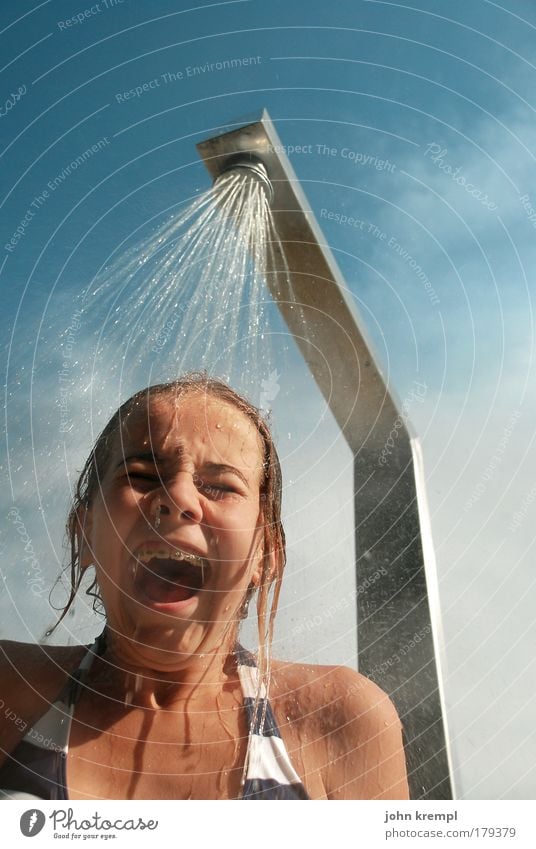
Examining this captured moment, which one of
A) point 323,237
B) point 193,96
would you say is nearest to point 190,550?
point 323,237

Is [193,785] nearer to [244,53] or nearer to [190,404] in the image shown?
[190,404]

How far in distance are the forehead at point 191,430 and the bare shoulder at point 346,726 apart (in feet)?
0.86

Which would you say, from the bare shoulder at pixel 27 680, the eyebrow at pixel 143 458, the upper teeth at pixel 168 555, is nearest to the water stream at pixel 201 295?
the eyebrow at pixel 143 458

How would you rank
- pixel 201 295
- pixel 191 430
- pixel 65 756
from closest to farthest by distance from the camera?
1. pixel 65 756
2. pixel 191 430
3. pixel 201 295

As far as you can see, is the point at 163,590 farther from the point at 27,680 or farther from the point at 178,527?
the point at 27,680

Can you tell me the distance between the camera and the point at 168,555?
0.72m

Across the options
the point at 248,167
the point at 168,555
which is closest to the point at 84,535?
the point at 168,555

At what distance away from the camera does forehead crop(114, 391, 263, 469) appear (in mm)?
758

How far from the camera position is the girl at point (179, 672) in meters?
0.68

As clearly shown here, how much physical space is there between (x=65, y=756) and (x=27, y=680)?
0.33 feet

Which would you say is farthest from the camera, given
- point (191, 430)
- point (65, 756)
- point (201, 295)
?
point (201, 295)

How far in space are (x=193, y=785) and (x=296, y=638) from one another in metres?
0.21

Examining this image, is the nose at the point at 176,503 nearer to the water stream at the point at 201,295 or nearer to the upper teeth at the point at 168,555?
the upper teeth at the point at 168,555

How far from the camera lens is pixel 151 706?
0.71m
